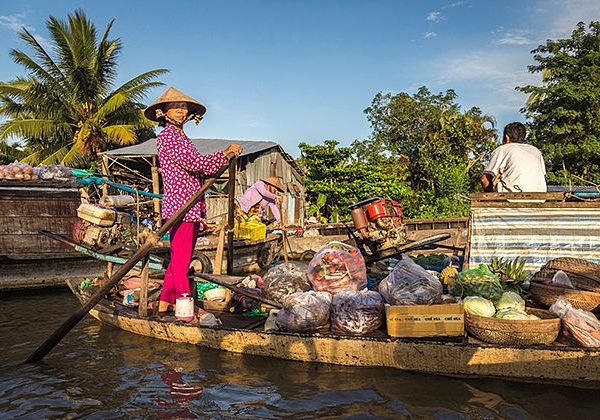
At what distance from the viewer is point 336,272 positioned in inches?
191

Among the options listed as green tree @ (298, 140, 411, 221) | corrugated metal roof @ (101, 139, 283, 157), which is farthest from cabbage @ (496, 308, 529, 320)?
green tree @ (298, 140, 411, 221)

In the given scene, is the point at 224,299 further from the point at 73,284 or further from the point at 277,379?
the point at 73,284

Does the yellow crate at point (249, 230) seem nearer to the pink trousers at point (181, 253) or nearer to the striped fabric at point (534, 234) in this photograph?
the pink trousers at point (181, 253)

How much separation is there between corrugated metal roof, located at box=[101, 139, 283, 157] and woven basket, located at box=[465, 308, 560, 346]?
40.7ft

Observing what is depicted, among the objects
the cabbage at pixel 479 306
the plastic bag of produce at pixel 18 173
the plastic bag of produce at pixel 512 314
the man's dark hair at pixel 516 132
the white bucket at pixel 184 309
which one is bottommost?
the white bucket at pixel 184 309

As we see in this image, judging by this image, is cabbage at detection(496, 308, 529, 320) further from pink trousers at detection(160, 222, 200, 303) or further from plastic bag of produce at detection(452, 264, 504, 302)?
pink trousers at detection(160, 222, 200, 303)

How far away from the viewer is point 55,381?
407 cm

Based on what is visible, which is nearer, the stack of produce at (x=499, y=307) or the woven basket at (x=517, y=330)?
the woven basket at (x=517, y=330)

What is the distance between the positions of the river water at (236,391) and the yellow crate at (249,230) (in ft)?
20.0

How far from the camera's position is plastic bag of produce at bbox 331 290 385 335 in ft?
13.7

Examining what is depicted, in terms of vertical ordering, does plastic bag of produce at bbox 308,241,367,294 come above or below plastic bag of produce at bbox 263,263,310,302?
above

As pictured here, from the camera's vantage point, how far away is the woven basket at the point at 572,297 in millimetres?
3996

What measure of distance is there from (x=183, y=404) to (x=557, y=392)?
9.21ft

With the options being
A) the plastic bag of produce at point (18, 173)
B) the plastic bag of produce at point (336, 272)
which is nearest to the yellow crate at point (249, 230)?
the plastic bag of produce at point (18, 173)
